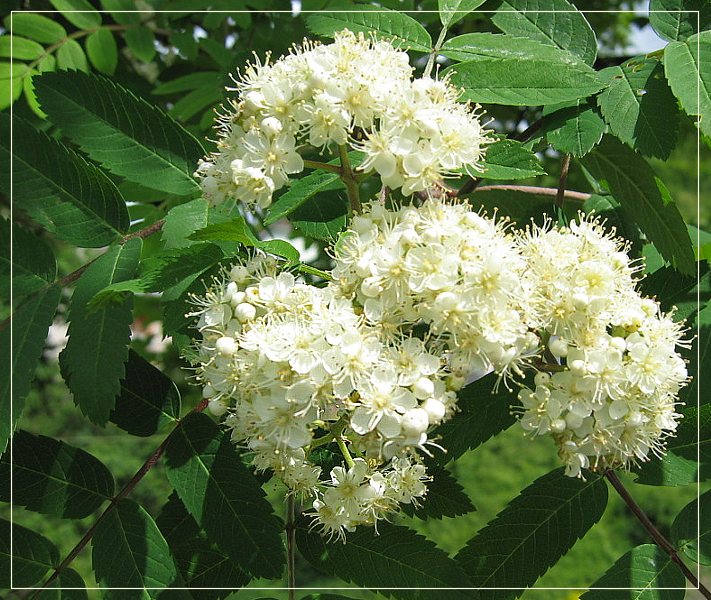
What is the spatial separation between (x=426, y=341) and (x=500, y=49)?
1.95 ft

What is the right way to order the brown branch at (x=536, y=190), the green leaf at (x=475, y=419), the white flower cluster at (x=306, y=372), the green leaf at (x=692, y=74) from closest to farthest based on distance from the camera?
the white flower cluster at (x=306, y=372), the green leaf at (x=692, y=74), the green leaf at (x=475, y=419), the brown branch at (x=536, y=190)

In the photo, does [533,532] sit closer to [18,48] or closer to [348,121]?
[348,121]

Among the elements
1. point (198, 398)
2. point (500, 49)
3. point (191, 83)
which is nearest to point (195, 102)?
point (191, 83)

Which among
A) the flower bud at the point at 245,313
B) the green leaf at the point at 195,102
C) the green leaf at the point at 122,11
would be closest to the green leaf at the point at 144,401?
the flower bud at the point at 245,313

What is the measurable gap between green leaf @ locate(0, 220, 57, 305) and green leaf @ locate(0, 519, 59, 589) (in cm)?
40

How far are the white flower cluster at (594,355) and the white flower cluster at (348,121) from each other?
0.19 metres

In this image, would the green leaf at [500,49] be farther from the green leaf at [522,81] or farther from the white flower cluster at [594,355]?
the white flower cluster at [594,355]

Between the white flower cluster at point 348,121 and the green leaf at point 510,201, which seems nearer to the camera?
the white flower cluster at point 348,121

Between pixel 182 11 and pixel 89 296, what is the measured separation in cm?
118

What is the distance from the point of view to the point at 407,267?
1.08m

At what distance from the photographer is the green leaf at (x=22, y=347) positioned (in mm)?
1248

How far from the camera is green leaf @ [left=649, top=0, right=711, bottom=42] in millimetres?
1501

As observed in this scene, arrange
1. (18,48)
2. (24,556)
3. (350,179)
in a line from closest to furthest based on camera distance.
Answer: (350,179) → (24,556) → (18,48)

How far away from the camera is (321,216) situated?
154 centimetres
